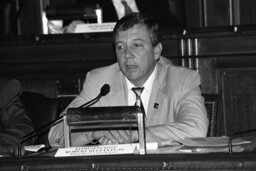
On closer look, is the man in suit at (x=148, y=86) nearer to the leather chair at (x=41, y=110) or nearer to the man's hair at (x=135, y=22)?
the man's hair at (x=135, y=22)

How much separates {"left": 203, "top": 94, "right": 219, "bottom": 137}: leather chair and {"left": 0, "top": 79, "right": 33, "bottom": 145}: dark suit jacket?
956 millimetres

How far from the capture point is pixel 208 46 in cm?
412

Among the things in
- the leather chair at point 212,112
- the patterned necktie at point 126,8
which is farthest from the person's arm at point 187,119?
the patterned necktie at point 126,8

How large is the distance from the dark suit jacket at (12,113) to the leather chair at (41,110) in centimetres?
5

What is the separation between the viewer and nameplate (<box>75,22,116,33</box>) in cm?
429

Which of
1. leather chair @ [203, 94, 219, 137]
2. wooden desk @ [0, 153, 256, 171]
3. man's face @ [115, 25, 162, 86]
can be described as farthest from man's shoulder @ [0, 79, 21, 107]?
wooden desk @ [0, 153, 256, 171]

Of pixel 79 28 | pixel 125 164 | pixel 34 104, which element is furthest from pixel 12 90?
pixel 125 164

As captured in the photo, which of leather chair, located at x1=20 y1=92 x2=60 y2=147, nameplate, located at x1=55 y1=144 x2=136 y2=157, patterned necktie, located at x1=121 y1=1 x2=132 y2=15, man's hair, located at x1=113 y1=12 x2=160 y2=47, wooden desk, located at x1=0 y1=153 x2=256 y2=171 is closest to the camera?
wooden desk, located at x1=0 y1=153 x2=256 y2=171

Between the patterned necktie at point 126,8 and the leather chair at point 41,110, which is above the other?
the patterned necktie at point 126,8

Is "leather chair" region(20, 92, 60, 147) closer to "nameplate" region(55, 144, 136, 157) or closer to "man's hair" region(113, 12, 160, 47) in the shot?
"man's hair" region(113, 12, 160, 47)

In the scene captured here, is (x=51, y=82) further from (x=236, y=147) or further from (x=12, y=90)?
(x=236, y=147)

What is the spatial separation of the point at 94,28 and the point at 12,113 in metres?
0.90

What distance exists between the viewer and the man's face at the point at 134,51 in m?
3.39

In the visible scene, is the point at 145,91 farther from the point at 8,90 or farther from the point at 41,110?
the point at 8,90
